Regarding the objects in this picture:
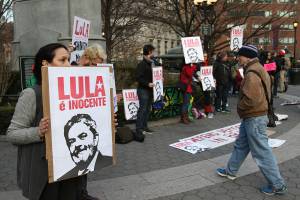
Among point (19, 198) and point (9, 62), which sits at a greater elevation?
point (9, 62)

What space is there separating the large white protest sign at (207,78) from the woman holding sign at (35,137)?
26.4 ft

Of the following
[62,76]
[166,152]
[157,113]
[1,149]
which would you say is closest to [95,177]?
[166,152]

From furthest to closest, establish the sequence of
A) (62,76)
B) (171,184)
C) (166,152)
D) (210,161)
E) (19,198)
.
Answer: (166,152) → (210,161) → (171,184) → (19,198) → (62,76)

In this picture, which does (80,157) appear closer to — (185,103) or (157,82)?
(157,82)

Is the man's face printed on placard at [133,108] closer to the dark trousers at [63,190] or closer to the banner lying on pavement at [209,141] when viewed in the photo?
the banner lying on pavement at [209,141]

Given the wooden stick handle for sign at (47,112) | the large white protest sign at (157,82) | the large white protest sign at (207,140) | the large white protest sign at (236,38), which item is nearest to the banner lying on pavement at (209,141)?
the large white protest sign at (207,140)

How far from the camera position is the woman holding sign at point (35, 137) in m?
2.85

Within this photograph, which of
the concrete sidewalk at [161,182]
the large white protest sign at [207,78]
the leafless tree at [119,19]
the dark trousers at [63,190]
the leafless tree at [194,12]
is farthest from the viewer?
the leafless tree at [119,19]

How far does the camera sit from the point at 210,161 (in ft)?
21.4

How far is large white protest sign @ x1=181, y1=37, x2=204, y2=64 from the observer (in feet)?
32.6

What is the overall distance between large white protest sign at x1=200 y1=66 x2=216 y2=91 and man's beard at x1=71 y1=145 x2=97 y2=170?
7.93 m

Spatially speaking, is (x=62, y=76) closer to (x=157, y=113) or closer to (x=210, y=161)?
(x=210, y=161)

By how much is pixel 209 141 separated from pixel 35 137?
555 centimetres

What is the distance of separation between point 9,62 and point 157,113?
13.0 feet
